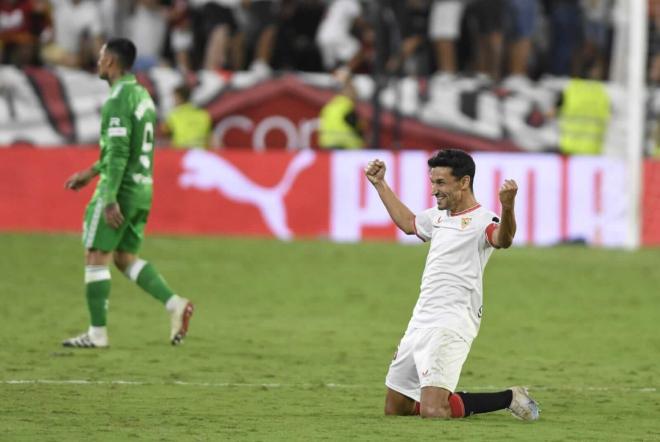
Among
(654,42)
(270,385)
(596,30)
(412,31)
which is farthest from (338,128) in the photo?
(270,385)

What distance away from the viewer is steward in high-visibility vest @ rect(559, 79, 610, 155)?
2123 centimetres

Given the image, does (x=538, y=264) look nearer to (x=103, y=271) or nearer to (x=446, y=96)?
(x=446, y=96)

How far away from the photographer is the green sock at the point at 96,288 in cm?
1121

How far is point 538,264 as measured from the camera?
18.3m

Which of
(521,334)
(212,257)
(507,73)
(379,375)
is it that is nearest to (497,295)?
(521,334)

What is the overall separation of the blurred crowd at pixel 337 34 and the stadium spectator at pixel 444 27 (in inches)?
0.6

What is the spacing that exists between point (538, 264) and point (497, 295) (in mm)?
2878

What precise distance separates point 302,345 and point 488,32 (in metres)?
11.5

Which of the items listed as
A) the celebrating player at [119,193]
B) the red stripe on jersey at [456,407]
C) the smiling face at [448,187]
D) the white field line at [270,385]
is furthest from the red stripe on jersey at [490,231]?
the celebrating player at [119,193]

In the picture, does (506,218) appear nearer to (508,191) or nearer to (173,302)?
(508,191)

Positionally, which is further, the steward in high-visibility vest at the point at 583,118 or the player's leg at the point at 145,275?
the steward in high-visibility vest at the point at 583,118

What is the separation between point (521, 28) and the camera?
22641mm

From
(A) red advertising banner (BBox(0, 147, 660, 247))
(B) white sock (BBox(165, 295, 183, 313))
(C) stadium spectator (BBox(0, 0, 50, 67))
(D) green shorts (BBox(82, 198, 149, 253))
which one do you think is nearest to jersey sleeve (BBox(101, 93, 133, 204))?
(D) green shorts (BBox(82, 198, 149, 253))

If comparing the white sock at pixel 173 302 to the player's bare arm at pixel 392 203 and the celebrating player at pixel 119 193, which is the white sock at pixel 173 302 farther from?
the player's bare arm at pixel 392 203
